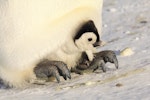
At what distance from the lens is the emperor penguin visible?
Result: 6.23ft

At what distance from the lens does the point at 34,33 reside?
190cm

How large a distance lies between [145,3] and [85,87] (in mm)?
1151

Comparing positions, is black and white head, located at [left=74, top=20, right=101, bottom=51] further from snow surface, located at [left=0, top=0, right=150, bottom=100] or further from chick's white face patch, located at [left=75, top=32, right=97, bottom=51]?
snow surface, located at [left=0, top=0, right=150, bottom=100]

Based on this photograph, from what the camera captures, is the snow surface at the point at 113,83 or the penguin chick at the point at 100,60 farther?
the penguin chick at the point at 100,60

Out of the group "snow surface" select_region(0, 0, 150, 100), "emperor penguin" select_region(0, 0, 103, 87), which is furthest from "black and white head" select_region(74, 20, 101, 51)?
"snow surface" select_region(0, 0, 150, 100)

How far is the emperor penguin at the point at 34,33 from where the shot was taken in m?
1.90

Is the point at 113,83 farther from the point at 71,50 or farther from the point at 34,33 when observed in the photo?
the point at 34,33

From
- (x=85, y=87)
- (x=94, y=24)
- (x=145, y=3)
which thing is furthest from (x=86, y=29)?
(x=145, y=3)

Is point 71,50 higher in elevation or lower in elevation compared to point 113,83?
higher

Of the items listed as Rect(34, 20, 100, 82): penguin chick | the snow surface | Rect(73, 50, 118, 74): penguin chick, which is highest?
Rect(34, 20, 100, 82): penguin chick

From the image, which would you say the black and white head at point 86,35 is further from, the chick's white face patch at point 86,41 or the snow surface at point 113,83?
the snow surface at point 113,83

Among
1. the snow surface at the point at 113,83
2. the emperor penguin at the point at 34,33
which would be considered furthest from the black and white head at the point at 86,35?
the snow surface at the point at 113,83

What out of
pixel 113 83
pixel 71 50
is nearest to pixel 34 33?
pixel 71 50

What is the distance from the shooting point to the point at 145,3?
2990 millimetres
